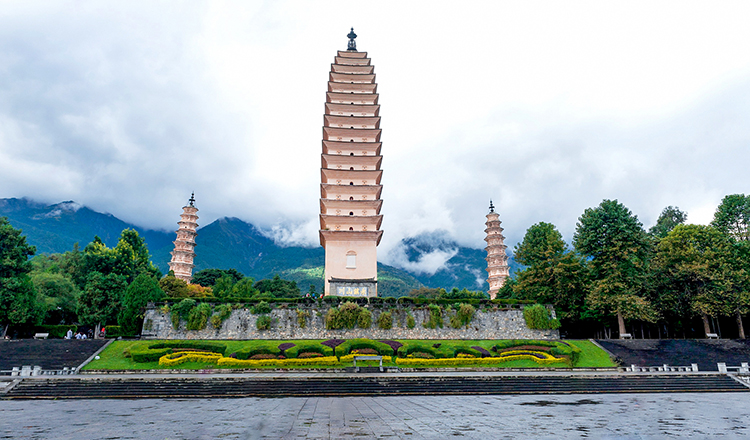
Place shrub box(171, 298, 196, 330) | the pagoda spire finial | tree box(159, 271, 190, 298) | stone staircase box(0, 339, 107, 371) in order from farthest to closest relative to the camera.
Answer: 1. the pagoda spire finial
2. tree box(159, 271, 190, 298)
3. shrub box(171, 298, 196, 330)
4. stone staircase box(0, 339, 107, 371)

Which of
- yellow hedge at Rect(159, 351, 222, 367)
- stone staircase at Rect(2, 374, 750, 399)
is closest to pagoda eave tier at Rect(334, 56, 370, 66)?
yellow hedge at Rect(159, 351, 222, 367)

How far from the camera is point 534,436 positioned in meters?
6.52

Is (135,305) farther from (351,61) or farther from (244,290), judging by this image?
(351,61)

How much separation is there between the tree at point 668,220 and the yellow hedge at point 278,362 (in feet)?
108

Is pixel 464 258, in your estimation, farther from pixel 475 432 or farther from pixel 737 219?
pixel 475 432

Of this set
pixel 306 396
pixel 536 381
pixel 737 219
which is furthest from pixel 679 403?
pixel 737 219

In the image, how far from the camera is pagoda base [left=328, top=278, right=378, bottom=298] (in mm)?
29500

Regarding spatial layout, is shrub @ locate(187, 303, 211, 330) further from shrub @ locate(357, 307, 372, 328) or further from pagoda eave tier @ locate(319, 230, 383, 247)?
pagoda eave tier @ locate(319, 230, 383, 247)

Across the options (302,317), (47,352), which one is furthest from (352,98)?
(47,352)

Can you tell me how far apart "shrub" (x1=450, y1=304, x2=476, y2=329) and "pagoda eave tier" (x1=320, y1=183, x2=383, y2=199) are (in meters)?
12.6

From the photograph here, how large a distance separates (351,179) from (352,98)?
329 inches

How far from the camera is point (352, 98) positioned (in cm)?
3744

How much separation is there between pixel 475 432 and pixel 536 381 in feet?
37.8

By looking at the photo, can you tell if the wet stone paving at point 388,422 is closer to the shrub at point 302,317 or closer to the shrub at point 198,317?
the shrub at point 198,317
